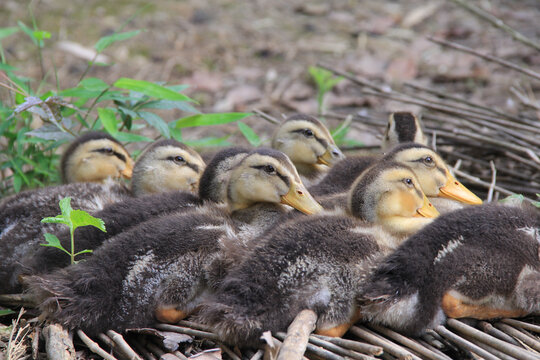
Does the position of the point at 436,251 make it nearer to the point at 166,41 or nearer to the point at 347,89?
the point at 347,89

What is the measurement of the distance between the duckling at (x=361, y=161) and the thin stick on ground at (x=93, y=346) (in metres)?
1.75

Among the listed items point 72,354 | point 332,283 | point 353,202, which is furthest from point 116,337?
point 353,202

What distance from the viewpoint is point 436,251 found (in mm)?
2936

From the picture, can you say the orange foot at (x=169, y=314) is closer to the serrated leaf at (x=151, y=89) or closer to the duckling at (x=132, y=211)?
the duckling at (x=132, y=211)

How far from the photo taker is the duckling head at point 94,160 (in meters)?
4.54

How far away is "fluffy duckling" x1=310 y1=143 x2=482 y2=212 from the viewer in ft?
13.0

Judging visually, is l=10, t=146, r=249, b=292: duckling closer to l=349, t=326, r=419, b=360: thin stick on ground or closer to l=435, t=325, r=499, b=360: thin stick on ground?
l=349, t=326, r=419, b=360: thin stick on ground

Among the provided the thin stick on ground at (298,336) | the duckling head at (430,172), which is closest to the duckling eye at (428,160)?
the duckling head at (430,172)

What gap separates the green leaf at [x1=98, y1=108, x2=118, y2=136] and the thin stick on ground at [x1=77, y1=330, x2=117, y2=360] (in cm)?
190

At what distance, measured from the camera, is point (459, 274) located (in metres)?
2.94

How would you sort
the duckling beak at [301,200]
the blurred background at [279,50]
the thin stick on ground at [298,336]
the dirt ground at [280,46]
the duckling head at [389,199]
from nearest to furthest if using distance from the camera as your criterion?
1. the thin stick on ground at [298,336]
2. the duckling head at [389,199]
3. the duckling beak at [301,200]
4. the blurred background at [279,50]
5. the dirt ground at [280,46]

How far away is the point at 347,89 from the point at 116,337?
5.70 metres

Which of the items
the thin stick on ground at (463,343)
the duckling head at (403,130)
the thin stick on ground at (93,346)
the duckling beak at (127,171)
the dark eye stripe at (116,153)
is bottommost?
the thin stick on ground at (93,346)

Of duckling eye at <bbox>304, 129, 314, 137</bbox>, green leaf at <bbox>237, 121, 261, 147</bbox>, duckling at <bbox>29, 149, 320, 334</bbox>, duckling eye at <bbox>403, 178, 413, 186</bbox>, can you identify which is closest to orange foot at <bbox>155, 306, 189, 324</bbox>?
duckling at <bbox>29, 149, 320, 334</bbox>
